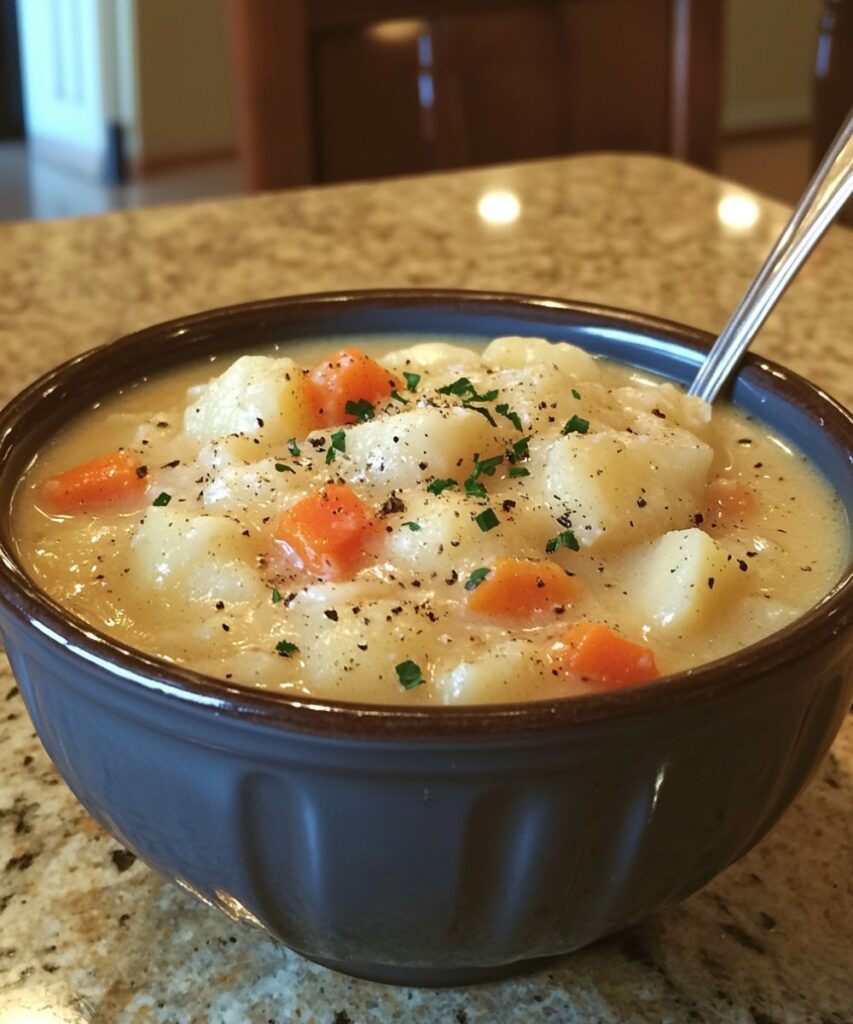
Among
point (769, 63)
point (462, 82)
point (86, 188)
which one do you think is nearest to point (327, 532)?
point (462, 82)

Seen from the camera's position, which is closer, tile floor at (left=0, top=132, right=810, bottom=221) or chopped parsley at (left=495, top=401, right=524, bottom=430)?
chopped parsley at (left=495, top=401, right=524, bottom=430)

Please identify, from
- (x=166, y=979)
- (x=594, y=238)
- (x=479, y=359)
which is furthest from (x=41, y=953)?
(x=594, y=238)

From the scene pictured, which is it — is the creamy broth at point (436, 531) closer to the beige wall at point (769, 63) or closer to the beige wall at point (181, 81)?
the beige wall at point (181, 81)

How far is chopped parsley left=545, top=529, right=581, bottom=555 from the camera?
0.83 meters

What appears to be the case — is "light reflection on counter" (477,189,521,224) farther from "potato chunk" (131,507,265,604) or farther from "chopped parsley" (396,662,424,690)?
"chopped parsley" (396,662,424,690)

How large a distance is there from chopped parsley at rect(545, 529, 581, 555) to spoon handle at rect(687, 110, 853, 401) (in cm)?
27

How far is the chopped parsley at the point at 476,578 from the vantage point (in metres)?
0.78

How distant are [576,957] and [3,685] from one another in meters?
0.53

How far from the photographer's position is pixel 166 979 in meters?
0.77

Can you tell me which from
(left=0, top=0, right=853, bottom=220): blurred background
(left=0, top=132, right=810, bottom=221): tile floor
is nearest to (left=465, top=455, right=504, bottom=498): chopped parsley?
(left=0, top=0, right=853, bottom=220): blurred background

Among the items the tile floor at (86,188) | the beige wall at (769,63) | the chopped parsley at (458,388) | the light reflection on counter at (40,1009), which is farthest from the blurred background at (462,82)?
the beige wall at (769,63)

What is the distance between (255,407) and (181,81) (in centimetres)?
595

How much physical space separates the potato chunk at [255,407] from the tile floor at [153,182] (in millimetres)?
4982

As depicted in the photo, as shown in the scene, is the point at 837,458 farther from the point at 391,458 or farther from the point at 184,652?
the point at 184,652
